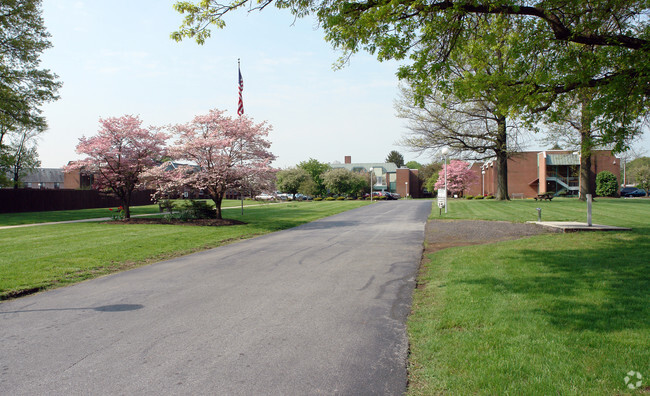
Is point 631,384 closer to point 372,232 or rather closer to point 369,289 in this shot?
point 369,289

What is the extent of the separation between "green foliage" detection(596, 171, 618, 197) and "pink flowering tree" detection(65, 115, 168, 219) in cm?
5451

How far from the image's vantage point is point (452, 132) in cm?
3597

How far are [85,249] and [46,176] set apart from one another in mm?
74637

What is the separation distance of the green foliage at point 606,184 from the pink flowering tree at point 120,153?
2146 inches

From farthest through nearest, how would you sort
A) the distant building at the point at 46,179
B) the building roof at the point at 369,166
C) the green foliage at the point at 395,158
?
the green foliage at the point at 395,158 → the building roof at the point at 369,166 → the distant building at the point at 46,179

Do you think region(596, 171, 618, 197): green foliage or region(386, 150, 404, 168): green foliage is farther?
region(386, 150, 404, 168): green foliage

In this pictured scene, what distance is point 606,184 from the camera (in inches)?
2089

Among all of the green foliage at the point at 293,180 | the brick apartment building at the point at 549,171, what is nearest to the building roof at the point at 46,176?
the green foliage at the point at 293,180

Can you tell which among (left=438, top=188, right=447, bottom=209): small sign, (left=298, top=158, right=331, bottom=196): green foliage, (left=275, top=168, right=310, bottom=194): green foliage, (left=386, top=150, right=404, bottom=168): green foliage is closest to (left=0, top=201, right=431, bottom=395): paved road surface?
(left=438, top=188, right=447, bottom=209): small sign

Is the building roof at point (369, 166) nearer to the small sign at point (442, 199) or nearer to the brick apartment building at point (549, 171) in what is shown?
the brick apartment building at point (549, 171)

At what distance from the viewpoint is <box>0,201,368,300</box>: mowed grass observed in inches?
338

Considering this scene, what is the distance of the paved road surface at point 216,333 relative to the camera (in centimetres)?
381

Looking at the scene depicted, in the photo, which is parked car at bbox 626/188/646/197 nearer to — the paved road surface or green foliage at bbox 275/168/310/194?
green foliage at bbox 275/168/310/194

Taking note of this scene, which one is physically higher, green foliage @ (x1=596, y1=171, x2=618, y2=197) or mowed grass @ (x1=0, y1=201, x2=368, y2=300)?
green foliage @ (x1=596, y1=171, x2=618, y2=197)
